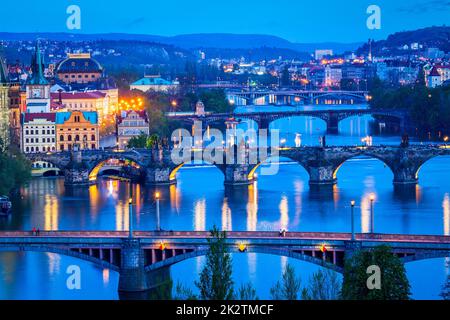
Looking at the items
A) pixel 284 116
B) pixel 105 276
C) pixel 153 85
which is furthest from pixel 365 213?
pixel 153 85

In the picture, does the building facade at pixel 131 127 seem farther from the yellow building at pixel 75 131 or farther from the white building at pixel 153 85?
the white building at pixel 153 85

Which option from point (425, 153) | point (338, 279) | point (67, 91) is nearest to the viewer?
point (338, 279)

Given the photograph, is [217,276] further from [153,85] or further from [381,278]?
[153,85]

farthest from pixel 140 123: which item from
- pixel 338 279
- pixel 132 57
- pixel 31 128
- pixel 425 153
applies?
pixel 132 57

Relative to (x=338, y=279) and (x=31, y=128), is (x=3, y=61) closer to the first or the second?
(x=31, y=128)

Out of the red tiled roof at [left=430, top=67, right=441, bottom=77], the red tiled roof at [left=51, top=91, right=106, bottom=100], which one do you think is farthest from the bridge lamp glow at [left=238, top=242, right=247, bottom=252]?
the red tiled roof at [left=430, top=67, right=441, bottom=77]

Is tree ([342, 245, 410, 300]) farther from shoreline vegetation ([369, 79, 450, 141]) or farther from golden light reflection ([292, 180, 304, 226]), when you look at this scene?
shoreline vegetation ([369, 79, 450, 141])
